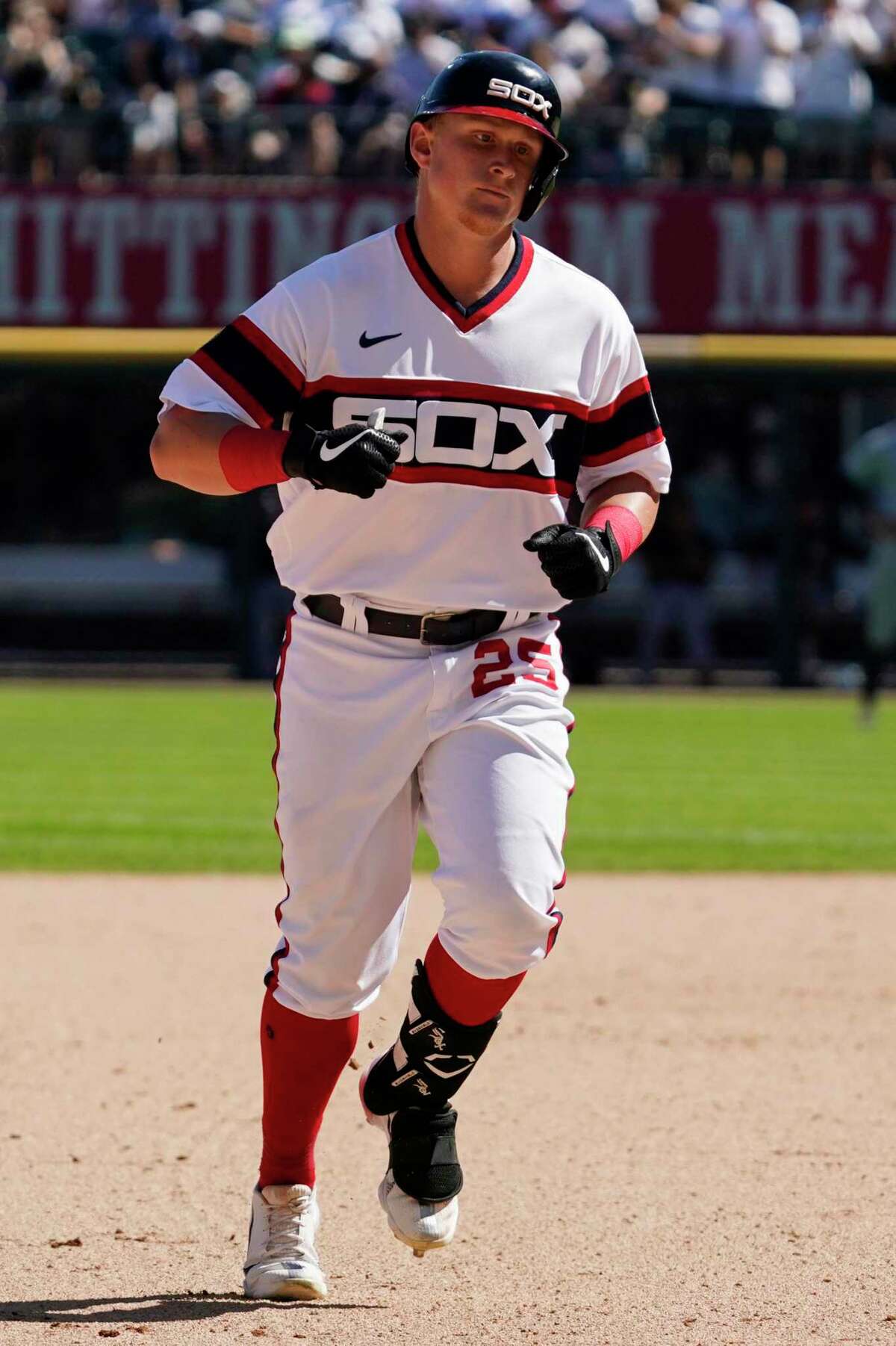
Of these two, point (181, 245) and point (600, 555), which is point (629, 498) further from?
point (181, 245)

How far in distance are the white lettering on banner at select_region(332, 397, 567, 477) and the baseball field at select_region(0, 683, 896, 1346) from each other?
1026mm

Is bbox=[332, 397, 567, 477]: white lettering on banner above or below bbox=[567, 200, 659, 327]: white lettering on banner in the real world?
above

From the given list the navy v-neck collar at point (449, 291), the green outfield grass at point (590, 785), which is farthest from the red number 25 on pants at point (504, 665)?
the green outfield grass at point (590, 785)

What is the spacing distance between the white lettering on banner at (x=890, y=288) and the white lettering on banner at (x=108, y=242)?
6.27 m

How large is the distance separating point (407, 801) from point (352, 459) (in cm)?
62

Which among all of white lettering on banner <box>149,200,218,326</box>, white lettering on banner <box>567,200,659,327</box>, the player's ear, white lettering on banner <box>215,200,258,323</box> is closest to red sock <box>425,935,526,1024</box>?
the player's ear

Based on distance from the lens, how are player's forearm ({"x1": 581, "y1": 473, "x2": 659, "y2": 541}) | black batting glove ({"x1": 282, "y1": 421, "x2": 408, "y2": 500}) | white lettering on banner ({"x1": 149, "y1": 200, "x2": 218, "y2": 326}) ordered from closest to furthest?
black batting glove ({"x1": 282, "y1": 421, "x2": 408, "y2": 500}) < player's forearm ({"x1": 581, "y1": 473, "x2": 659, "y2": 541}) < white lettering on banner ({"x1": 149, "y1": 200, "x2": 218, "y2": 326})

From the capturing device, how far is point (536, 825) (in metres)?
3.38

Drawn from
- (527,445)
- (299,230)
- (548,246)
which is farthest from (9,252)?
(527,445)

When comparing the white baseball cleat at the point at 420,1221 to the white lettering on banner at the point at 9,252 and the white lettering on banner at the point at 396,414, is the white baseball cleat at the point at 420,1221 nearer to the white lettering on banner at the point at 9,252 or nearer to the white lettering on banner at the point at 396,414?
the white lettering on banner at the point at 396,414

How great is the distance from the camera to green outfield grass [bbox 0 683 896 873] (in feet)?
29.2

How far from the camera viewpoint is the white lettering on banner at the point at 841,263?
57.3 ft

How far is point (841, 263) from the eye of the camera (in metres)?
17.5

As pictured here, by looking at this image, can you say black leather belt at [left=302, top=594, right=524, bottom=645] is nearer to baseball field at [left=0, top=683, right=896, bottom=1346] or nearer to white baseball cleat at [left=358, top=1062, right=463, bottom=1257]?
baseball field at [left=0, top=683, right=896, bottom=1346]
